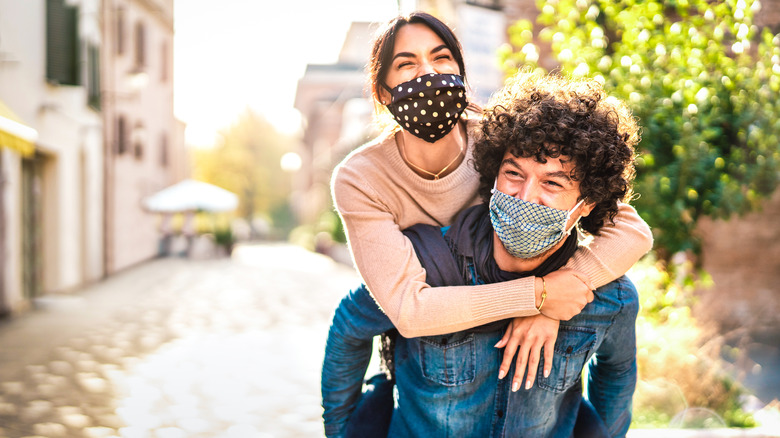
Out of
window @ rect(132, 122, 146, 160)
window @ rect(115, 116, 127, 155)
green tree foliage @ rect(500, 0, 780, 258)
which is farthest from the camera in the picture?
window @ rect(132, 122, 146, 160)

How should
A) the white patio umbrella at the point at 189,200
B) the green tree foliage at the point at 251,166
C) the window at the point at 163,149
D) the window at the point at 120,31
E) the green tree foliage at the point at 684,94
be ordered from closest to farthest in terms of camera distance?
the green tree foliage at the point at 684,94, the window at the point at 120,31, the white patio umbrella at the point at 189,200, the window at the point at 163,149, the green tree foliage at the point at 251,166

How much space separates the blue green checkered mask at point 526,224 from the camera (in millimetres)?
2080

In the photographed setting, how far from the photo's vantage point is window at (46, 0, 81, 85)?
1155 cm

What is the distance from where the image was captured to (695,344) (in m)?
5.53

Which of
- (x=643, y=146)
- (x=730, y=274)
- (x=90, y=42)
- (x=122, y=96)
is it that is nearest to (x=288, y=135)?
(x=122, y=96)

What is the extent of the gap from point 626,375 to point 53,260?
42.4ft

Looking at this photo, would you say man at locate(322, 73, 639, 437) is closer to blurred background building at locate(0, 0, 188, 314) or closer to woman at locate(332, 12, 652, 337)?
woman at locate(332, 12, 652, 337)

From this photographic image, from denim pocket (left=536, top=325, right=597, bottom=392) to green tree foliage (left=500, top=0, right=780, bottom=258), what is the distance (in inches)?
138

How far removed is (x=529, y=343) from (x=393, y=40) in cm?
119

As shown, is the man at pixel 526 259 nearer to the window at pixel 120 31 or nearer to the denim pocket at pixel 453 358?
the denim pocket at pixel 453 358

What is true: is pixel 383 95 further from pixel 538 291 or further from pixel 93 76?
pixel 93 76

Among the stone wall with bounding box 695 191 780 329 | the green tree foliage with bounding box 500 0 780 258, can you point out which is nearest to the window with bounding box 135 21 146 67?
the stone wall with bounding box 695 191 780 329

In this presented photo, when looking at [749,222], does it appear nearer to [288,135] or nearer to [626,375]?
[626,375]

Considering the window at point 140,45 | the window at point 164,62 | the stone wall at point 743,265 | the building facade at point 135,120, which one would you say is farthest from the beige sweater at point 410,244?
the window at point 164,62
